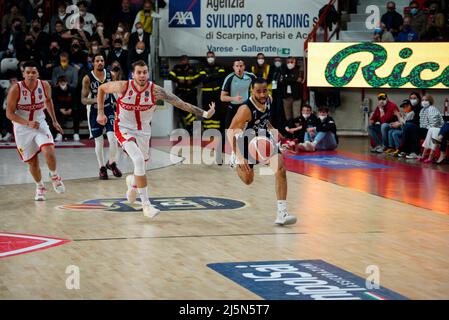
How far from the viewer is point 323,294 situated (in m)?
7.20

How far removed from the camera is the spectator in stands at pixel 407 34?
2189cm

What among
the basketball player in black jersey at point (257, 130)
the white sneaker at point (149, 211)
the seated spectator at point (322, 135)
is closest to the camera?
the basketball player in black jersey at point (257, 130)

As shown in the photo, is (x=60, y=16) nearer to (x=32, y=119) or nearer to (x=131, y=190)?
(x=32, y=119)

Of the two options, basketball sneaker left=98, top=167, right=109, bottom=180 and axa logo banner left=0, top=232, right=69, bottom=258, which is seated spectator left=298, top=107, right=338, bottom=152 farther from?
axa logo banner left=0, top=232, right=69, bottom=258

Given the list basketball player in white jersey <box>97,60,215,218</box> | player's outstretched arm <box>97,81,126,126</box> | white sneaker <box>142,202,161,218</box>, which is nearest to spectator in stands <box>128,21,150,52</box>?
player's outstretched arm <box>97,81,126,126</box>

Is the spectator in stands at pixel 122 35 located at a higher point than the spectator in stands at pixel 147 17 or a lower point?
lower

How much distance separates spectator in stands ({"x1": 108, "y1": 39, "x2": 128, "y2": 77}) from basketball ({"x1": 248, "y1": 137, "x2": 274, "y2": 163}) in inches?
496

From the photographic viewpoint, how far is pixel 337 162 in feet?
58.0

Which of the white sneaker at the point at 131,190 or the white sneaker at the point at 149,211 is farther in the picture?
the white sneaker at the point at 131,190

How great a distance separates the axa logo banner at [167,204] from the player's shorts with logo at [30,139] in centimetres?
100

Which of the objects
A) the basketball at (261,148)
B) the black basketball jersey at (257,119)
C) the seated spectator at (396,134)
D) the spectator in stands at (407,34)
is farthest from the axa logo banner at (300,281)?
the spectator in stands at (407,34)

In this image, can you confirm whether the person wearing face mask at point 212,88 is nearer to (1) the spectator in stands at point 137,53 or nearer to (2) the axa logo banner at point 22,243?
(1) the spectator in stands at point 137,53

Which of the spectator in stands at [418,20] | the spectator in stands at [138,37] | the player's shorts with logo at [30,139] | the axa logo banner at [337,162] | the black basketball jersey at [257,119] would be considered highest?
the spectator in stands at [418,20]
